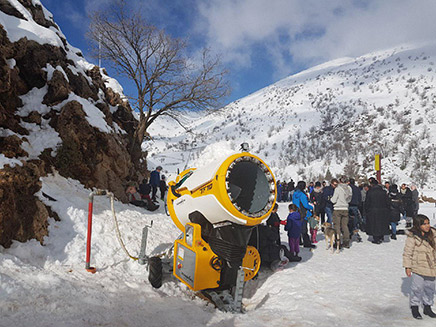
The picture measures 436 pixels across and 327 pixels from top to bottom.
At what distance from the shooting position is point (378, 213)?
919 cm

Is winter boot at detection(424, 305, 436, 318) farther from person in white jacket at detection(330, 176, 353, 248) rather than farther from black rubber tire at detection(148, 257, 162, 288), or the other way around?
black rubber tire at detection(148, 257, 162, 288)

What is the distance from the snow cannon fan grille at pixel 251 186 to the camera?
5.00 m

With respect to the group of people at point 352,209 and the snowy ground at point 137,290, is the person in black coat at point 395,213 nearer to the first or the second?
the group of people at point 352,209

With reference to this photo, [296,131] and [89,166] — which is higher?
[296,131]

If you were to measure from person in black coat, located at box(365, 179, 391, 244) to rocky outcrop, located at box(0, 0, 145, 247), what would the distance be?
335 inches

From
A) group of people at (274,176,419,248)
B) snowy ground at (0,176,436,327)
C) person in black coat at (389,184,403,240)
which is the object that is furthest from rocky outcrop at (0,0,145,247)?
person in black coat at (389,184,403,240)

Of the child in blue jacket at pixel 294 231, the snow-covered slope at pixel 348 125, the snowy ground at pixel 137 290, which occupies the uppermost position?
the snow-covered slope at pixel 348 125

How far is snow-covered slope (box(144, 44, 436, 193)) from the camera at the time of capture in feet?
111

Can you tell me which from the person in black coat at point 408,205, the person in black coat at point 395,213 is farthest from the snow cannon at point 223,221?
the person in black coat at point 408,205

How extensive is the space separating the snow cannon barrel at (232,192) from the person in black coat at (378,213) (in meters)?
5.97

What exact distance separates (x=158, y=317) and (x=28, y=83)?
838cm

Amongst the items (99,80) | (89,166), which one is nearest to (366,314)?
(89,166)

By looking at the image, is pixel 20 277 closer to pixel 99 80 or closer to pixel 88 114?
pixel 88 114

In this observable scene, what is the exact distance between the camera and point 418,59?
6994 centimetres
